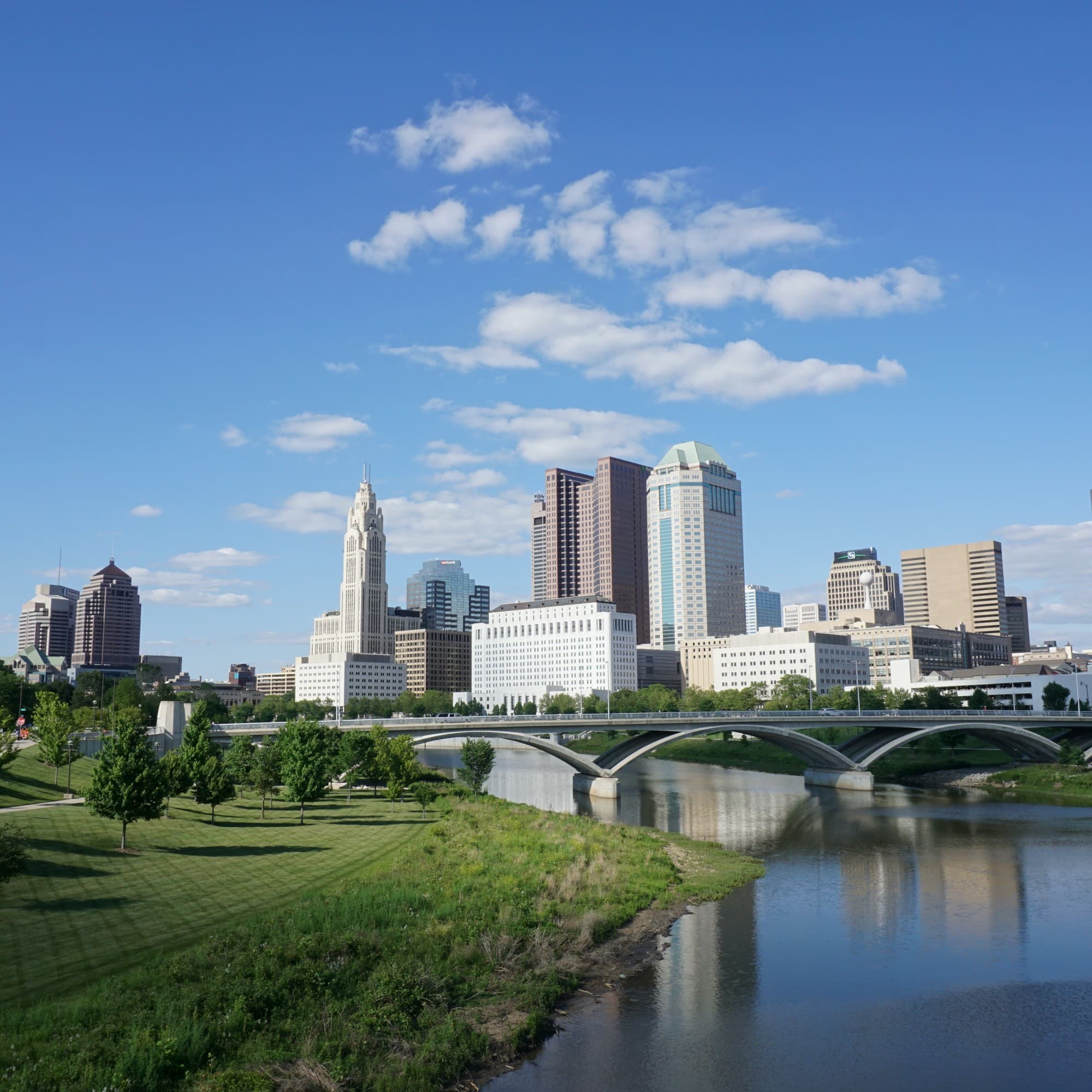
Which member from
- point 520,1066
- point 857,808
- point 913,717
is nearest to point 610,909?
point 520,1066

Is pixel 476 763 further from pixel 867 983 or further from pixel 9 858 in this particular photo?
pixel 9 858

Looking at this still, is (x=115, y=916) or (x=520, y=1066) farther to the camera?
(x=115, y=916)

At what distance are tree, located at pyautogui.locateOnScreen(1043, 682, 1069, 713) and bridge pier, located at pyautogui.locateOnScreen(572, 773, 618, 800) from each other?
91.7m

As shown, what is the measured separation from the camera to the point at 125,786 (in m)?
45.8

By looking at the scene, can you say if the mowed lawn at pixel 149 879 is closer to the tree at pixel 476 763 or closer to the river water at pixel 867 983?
the river water at pixel 867 983

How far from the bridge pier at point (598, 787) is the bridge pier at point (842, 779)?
80.4 ft

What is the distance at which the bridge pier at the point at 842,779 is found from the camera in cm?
9888

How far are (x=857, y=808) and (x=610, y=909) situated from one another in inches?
2017

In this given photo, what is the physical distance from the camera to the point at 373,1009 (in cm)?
2602

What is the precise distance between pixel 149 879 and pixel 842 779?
78.8 metres

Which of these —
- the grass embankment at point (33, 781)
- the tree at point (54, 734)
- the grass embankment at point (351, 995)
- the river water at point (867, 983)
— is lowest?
the river water at point (867, 983)

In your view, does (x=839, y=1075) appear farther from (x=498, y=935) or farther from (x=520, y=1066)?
(x=498, y=935)

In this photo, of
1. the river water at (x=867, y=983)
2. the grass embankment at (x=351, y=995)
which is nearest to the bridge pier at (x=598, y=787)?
the river water at (x=867, y=983)

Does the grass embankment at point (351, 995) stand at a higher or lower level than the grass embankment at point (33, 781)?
lower
